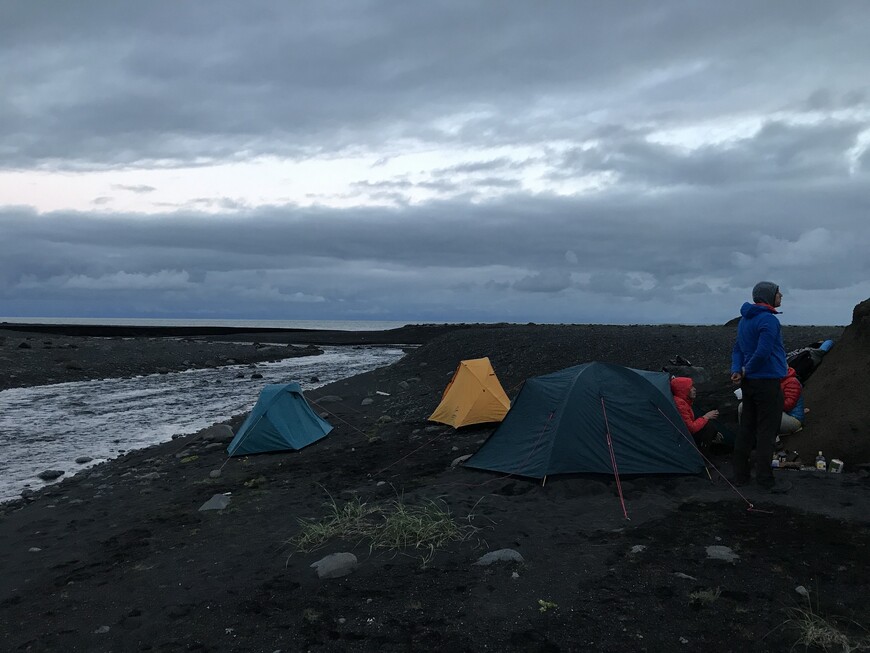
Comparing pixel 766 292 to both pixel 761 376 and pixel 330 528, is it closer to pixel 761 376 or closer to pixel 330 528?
pixel 761 376

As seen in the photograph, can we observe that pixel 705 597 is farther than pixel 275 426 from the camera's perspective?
No

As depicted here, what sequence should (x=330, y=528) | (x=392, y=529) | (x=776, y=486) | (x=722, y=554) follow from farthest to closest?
(x=776, y=486) → (x=330, y=528) → (x=392, y=529) → (x=722, y=554)

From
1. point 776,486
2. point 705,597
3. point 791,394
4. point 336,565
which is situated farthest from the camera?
point 791,394

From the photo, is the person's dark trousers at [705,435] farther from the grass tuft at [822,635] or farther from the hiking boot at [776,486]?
the grass tuft at [822,635]

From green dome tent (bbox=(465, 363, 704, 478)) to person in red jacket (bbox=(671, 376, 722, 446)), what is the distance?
28 cm

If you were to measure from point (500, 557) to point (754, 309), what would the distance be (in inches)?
196

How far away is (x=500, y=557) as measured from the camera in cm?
682

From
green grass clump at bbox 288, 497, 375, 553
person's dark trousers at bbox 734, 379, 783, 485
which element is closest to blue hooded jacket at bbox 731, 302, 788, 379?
person's dark trousers at bbox 734, 379, 783, 485

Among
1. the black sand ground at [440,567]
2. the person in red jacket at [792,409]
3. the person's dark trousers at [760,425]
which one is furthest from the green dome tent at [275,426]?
the person in red jacket at [792,409]

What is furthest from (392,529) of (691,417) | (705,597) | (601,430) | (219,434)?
(219,434)

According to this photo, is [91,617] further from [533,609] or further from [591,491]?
[591,491]

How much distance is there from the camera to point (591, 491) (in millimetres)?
9180

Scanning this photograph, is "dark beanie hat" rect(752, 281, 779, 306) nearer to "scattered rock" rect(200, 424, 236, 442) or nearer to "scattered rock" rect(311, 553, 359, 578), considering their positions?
"scattered rock" rect(311, 553, 359, 578)

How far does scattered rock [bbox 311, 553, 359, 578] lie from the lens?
6691mm
